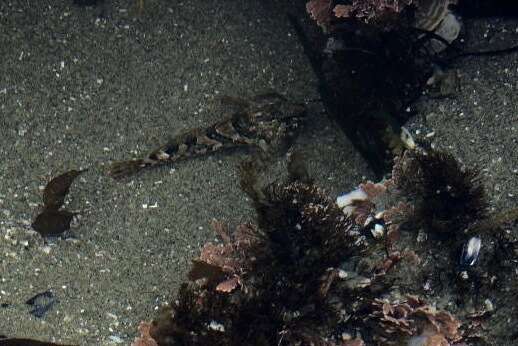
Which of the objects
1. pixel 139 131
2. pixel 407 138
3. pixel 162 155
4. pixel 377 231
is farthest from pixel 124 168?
pixel 407 138

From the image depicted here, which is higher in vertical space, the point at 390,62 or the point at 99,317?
the point at 390,62

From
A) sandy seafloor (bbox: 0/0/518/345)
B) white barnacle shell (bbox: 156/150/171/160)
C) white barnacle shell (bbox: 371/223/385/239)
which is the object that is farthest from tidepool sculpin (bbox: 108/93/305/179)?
white barnacle shell (bbox: 371/223/385/239)

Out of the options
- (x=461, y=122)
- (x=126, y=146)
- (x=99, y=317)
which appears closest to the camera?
(x=99, y=317)

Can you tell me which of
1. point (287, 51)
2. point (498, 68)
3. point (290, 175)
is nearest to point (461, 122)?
point (498, 68)

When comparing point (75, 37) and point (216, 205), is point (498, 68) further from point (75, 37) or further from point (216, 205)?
point (75, 37)

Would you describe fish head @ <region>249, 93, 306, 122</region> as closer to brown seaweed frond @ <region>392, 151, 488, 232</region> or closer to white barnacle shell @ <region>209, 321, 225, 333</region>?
brown seaweed frond @ <region>392, 151, 488, 232</region>

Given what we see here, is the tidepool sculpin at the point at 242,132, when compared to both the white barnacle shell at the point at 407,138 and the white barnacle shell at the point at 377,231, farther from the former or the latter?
the white barnacle shell at the point at 377,231
